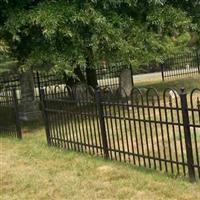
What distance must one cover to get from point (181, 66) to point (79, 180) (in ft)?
69.7

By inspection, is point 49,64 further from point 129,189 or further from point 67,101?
point 129,189

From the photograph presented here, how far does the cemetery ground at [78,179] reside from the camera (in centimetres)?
693

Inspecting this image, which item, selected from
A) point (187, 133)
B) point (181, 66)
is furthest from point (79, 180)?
point (181, 66)

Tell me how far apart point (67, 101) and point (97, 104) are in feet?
3.34

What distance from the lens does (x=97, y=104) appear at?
8.70m

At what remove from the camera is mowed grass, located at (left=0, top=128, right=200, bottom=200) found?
6.93 metres

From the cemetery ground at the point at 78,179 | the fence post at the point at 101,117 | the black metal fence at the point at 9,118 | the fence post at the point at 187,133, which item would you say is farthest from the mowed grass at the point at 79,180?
the black metal fence at the point at 9,118

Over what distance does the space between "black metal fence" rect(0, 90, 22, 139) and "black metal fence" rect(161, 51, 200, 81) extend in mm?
14479

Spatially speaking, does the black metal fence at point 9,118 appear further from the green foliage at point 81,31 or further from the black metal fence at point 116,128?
the black metal fence at point 116,128

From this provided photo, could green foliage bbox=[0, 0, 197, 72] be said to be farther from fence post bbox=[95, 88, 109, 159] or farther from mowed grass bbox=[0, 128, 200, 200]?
fence post bbox=[95, 88, 109, 159]

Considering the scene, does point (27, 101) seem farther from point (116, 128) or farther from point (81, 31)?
point (116, 128)

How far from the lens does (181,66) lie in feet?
93.0

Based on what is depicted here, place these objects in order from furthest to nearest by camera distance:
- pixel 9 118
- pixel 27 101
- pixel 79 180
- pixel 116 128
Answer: pixel 27 101
pixel 9 118
pixel 116 128
pixel 79 180

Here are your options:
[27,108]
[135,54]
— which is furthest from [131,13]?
[27,108]
